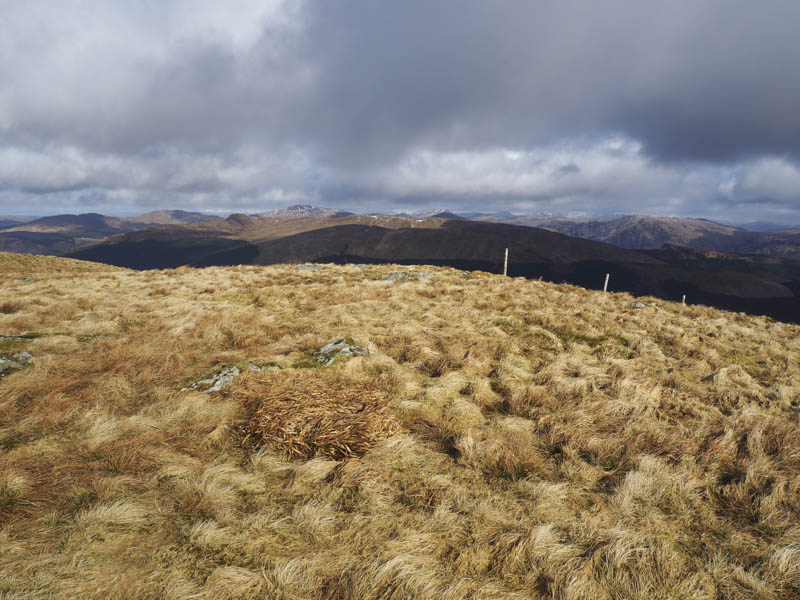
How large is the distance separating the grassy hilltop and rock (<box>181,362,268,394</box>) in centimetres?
17

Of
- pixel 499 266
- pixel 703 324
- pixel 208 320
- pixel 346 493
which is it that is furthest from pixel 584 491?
pixel 499 266

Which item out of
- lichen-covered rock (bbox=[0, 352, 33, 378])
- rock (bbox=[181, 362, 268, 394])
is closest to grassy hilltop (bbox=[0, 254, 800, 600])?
rock (bbox=[181, 362, 268, 394])

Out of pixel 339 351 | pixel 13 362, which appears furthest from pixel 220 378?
pixel 13 362

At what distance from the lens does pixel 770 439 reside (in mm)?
6086

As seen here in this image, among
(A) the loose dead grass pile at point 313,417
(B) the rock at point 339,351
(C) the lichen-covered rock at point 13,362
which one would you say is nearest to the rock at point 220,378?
(A) the loose dead grass pile at point 313,417

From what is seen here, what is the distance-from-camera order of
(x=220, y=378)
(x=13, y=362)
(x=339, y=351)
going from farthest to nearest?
(x=339, y=351) → (x=13, y=362) → (x=220, y=378)

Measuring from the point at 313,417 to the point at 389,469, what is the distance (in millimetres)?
1564

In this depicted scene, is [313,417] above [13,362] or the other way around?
the other way around

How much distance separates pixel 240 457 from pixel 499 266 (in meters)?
172

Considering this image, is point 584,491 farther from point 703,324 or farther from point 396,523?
point 703,324

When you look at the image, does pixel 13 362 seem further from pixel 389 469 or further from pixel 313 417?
pixel 389 469

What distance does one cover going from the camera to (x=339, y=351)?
8.79m

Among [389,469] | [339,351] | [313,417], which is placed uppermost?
[339,351]

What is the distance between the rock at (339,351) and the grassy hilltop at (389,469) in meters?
0.33
